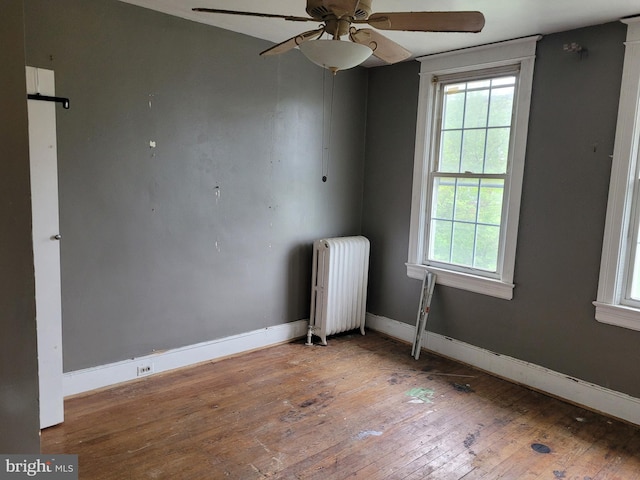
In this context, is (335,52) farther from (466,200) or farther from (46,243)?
(466,200)

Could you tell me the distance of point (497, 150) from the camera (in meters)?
3.44

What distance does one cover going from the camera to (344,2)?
5.56 ft

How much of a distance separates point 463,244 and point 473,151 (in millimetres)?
757

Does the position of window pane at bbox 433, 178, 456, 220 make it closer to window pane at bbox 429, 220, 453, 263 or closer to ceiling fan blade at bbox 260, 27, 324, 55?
window pane at bbox 429, 220, 453, 263

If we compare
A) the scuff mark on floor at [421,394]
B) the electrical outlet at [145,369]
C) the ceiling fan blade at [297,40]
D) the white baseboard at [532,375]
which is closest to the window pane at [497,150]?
the white baseboard at [532,375]

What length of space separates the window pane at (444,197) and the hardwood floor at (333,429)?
4.23 feet

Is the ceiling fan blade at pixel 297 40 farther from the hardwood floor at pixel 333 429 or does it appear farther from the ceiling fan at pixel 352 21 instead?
the hardwood floor at pixel 333 429

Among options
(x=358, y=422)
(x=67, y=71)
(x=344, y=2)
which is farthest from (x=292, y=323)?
(x=344, y=2)

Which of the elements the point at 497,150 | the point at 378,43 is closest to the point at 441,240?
the point at 497,150

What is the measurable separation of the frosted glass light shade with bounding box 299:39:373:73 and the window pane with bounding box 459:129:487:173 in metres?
2.04

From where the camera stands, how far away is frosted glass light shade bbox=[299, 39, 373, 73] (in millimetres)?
1723

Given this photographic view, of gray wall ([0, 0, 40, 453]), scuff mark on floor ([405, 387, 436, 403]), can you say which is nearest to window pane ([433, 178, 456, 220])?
scuff mark on floor ([405, 387, 436, 403])

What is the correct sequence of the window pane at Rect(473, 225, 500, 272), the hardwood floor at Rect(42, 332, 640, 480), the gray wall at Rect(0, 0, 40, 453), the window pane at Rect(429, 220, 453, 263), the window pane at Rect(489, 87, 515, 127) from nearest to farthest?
the gray wall at Rect(0, 0, 40, 453) < the hardwood floor at Rect(42, 332, 640, 480) < the window pane at Rect(489, 87, 515, 127) < the window pane at Rect(473, 225, 500, 272) < the window pane at Rect(429, 220, 453, 263)

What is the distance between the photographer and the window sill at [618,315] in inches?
109
